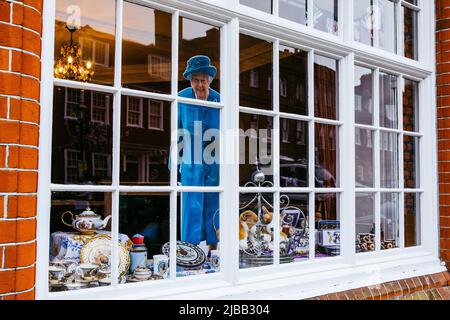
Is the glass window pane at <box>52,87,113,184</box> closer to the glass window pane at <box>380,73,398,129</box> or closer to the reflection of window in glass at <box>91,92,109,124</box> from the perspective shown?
the reflection of window in glass at <box>91,92,109,124</box>

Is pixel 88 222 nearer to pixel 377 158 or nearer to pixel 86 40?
pixel 86 40

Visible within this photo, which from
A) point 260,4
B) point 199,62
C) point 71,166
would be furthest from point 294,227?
point 71,166

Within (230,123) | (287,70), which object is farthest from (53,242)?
(287,70)

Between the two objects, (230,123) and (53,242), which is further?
(230,123)

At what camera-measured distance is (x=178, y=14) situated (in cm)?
299

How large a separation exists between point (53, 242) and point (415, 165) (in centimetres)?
326

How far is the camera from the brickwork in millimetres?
3641

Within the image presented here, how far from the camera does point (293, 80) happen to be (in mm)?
3678

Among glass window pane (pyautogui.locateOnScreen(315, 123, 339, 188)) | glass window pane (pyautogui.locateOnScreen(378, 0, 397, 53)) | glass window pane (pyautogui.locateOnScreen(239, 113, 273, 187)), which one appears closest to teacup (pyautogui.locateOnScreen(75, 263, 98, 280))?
glass window pane (pyautogui.locateOnScreen(239, 113, 273, 187))

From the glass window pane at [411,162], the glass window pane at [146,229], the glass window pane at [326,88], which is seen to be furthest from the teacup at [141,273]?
the glass window pane at [411,162]

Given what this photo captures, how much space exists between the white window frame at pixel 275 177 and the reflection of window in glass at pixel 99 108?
0.13 m

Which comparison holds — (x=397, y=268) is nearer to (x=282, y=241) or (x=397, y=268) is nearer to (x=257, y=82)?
(x=282, y=241)

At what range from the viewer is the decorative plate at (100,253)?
9.09ft
